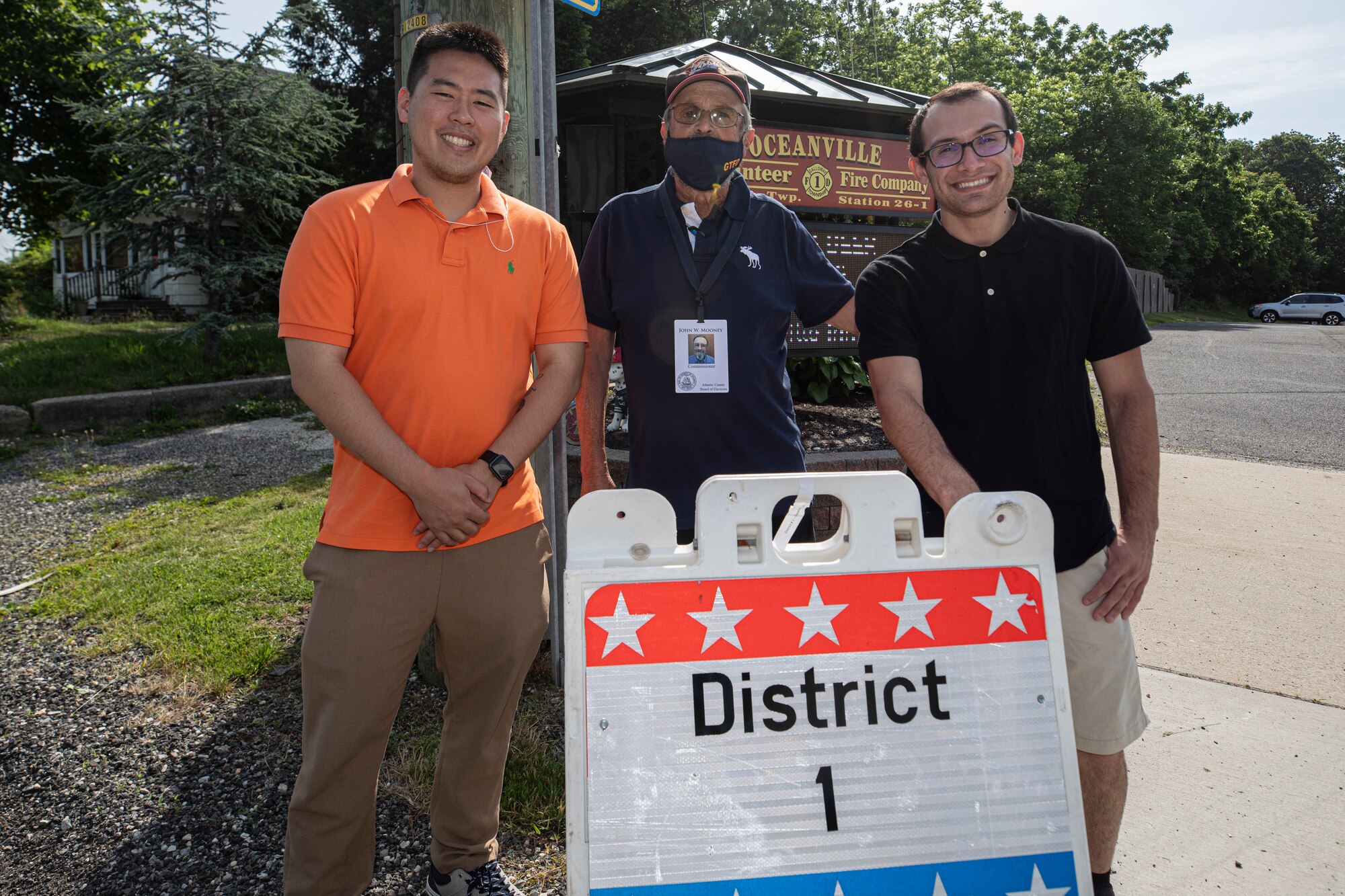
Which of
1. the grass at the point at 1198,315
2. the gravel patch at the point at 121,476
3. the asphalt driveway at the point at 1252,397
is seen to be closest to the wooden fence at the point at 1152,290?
the grass at the point at 1198,315

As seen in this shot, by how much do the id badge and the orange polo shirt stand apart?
454 mm

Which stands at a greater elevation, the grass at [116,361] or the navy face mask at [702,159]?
the navy face mask at [702,159]

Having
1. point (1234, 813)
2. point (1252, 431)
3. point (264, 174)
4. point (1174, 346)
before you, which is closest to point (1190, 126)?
point (1174, 346)

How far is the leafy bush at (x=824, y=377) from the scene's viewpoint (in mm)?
7453

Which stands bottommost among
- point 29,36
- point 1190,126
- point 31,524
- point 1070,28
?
point 31,524

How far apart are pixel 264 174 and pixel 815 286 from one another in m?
12.5

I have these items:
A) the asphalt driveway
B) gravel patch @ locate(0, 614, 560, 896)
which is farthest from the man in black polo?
the asphalt driveway

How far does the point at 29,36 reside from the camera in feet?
66.3

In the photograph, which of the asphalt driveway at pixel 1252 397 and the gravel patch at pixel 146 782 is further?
the asphalt driveway at pixel 1252 397

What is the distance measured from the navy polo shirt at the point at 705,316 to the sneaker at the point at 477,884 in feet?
3.63

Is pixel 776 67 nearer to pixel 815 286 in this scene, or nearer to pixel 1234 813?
pixel 815 286

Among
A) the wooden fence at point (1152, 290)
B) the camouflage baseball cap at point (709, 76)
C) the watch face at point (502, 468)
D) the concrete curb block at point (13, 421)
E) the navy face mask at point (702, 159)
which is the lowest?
the concrete curb block at point (13, 421)

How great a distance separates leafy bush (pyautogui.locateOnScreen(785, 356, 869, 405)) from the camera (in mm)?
7453

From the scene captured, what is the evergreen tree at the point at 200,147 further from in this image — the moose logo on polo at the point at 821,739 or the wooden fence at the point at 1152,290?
the wooden fence at the point at 1152,290
